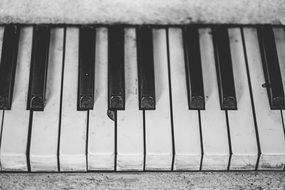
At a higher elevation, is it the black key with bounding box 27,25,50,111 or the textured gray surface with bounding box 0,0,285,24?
the textured gray surface with bounding box 0,0,285,24

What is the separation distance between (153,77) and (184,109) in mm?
186

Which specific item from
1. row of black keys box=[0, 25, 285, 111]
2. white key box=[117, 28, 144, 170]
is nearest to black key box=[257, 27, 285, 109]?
row of black keys box=[0, 25, 285, 111]

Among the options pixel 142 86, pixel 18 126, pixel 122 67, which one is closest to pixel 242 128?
pixel 142 86

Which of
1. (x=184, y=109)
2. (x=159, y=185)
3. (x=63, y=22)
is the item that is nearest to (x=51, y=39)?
(x=63, y=22)

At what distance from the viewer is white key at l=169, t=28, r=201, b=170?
1783mm

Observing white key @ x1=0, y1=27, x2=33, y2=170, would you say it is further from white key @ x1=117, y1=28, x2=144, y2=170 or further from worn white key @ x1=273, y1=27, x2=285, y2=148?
worn white key @ x1=273, y1=27, x2=285, y2=148

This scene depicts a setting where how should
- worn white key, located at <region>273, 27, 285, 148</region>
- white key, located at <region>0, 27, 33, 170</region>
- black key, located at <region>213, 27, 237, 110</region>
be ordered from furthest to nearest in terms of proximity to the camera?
worn white key, located at <region>273, 27, 285, 148</region> → black key, located at <region>213, 27, 237, 110</region> → white key, located at <region>0, 27, 33, 170</region>

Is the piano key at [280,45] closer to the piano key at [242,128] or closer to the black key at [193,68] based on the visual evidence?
the piano key at [242,128]

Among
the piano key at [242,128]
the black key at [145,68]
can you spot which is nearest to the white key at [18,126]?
the black key at [145,68]

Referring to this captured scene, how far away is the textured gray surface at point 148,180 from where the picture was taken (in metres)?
1.87

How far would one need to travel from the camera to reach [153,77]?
6.18 ft

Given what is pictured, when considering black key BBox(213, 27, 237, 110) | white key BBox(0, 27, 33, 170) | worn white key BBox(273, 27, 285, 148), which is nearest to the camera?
white key BBox(0, 27, 33, 170)

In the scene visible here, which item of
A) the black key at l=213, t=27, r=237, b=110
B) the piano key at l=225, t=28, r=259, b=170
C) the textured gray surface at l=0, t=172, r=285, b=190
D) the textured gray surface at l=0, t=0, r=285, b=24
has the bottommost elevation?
the textured gray surface at l=0, t=172, r=285, b=190

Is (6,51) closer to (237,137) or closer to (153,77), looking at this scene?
(153,77)
